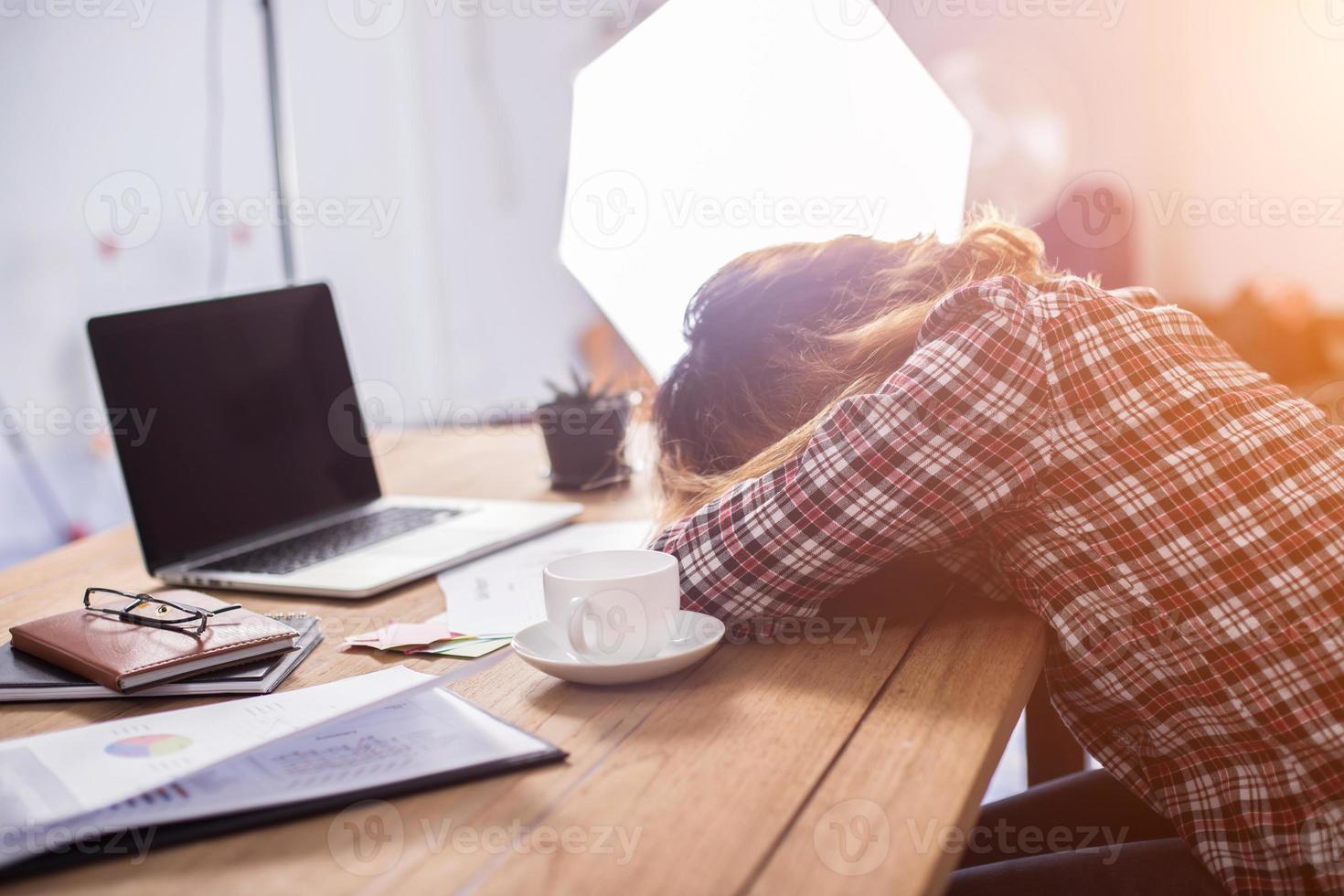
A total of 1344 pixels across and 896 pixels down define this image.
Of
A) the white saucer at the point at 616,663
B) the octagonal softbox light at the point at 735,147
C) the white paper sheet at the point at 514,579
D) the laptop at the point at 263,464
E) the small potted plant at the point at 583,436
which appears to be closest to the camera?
the white saucer at the point at 616,663

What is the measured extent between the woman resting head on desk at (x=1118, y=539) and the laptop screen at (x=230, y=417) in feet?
1.79

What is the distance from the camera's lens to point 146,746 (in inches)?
24.5

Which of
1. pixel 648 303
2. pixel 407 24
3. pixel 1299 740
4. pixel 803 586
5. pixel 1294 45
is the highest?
pixel 407 24

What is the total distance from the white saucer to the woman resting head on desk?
0.13ft

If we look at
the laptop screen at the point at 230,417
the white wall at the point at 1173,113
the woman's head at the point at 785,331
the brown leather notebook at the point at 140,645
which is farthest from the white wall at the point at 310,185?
the brown leather notebook at the point at 140,645

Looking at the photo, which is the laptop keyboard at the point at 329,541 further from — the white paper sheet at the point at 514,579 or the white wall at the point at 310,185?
the white wall at the point at 310,185

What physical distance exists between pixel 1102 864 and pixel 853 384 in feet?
1.34

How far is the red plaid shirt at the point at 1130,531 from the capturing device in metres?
0.74

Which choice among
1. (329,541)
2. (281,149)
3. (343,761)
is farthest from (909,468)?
(281,149)

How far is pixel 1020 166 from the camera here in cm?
276

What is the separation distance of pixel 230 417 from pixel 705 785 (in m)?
0.80

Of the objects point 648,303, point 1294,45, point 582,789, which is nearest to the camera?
point 582,789

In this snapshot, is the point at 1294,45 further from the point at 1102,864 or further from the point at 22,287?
the point at 22,287

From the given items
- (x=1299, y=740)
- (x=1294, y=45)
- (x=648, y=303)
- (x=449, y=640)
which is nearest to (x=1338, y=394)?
(x=1294, y=45)
